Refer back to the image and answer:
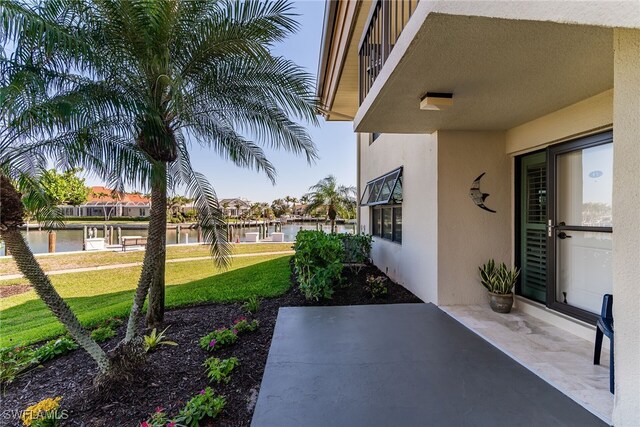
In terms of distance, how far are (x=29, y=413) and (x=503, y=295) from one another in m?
5.83

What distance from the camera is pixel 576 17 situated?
1773 mm

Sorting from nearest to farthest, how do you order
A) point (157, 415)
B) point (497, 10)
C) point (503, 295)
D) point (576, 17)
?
point (576, 17) → point (497, 10) → point (157, 415) → point (503, 295)

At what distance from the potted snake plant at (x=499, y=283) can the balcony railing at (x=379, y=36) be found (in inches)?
141

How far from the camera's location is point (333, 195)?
692 inches

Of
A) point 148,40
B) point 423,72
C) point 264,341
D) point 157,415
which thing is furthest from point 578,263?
point 148,40

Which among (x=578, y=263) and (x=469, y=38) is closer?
(x=469, y=38)

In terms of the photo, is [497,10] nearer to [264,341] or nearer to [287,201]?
[264,341]

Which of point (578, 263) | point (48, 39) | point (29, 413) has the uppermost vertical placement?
point (48, 39)

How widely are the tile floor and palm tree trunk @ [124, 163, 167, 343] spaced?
4.32 m

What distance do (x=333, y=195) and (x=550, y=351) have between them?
1449cm

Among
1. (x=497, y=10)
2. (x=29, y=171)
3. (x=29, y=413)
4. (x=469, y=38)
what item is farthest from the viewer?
(x=29, y=171)

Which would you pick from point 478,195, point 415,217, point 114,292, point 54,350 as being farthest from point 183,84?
point 114,292

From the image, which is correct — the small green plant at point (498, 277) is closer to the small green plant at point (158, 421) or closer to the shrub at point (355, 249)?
the shrub at point (355, 249)

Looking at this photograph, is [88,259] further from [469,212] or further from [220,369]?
[469,212]
